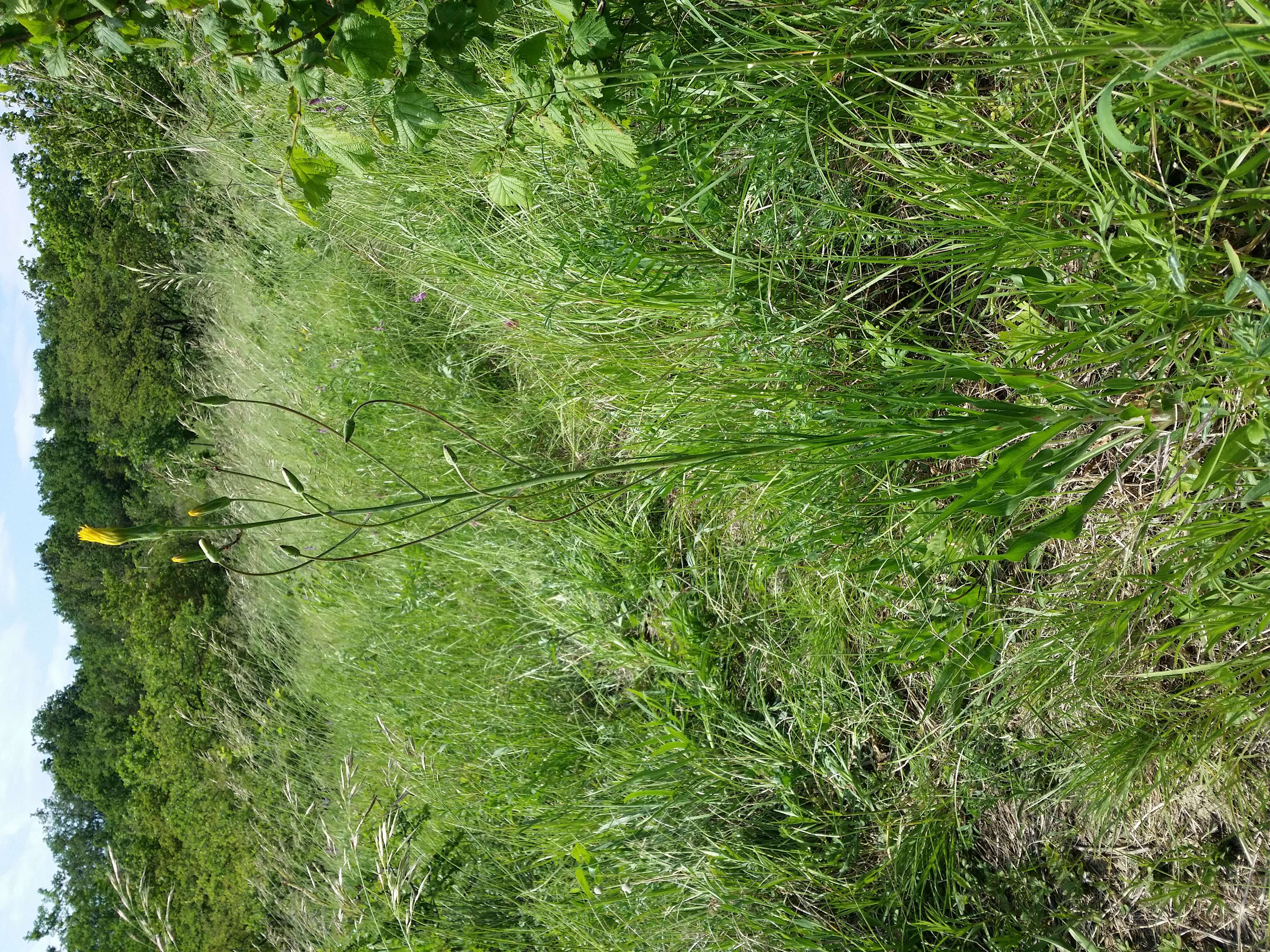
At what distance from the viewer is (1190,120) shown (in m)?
1.33

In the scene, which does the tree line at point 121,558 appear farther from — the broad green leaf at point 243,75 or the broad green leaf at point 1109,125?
the broad green leaf at point 1109,125

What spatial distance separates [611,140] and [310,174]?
2.24 ft

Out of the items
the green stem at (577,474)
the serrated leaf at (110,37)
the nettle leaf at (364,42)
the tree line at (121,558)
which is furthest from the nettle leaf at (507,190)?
the tree line at (121,558)

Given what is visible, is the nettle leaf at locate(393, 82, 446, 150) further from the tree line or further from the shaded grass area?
the tree line

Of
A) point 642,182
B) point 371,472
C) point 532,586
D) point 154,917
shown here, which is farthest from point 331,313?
point 154,917

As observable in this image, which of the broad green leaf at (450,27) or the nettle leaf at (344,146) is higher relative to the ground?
the broad green leaf at (450,27)

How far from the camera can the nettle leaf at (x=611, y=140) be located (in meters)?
1.78

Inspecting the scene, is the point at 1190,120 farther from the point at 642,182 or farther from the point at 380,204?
the point at 380,204

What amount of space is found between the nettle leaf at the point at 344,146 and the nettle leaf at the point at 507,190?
397mm

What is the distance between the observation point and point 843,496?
200 centimetres

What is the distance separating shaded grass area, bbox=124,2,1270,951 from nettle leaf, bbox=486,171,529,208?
15 cm

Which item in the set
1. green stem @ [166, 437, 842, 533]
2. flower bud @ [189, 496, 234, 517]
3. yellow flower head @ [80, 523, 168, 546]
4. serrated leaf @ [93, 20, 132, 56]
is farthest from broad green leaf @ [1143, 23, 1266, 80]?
serrated leaf @ [93, 20, 132, 56]

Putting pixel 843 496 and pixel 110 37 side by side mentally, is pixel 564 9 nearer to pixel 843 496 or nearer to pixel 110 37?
pixel 110 37

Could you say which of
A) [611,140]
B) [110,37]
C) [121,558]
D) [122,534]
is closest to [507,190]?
[611,140]
